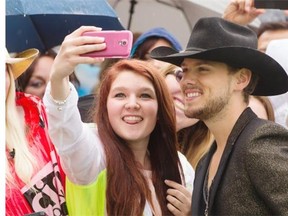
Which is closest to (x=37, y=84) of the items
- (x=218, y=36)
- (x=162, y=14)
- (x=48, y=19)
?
(x=48, y=19)

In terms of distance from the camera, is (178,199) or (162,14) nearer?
(178,199)

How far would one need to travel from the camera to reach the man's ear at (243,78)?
10.6ft

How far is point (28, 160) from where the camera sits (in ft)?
11.4

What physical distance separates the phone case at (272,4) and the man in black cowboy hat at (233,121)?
73 centimetres

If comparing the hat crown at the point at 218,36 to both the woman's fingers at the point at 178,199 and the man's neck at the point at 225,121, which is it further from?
the woman's fingers at the point at 178,199

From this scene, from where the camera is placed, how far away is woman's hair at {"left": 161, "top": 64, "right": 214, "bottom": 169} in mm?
4312

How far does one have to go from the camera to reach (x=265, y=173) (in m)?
2.85

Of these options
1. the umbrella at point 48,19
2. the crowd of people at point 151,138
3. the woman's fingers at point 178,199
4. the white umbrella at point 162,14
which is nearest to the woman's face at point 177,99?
the crowd of people at point 151,138

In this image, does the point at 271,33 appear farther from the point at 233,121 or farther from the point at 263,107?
the point at 233,121

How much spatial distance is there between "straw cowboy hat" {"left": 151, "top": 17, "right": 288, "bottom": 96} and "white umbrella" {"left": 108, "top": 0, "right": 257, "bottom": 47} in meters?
3.11

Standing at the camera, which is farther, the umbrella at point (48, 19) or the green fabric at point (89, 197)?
the umbrella at point (48, 19)

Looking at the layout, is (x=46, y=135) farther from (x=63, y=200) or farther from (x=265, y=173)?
(x=265, y=173)

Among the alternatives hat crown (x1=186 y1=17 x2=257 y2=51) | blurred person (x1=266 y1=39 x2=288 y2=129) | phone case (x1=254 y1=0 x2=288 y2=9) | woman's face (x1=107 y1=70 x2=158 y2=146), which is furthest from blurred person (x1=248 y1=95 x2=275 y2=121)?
hat crown (x1=186 y1=17 x2=257 y2=51)

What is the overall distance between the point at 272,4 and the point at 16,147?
60.0 inches
